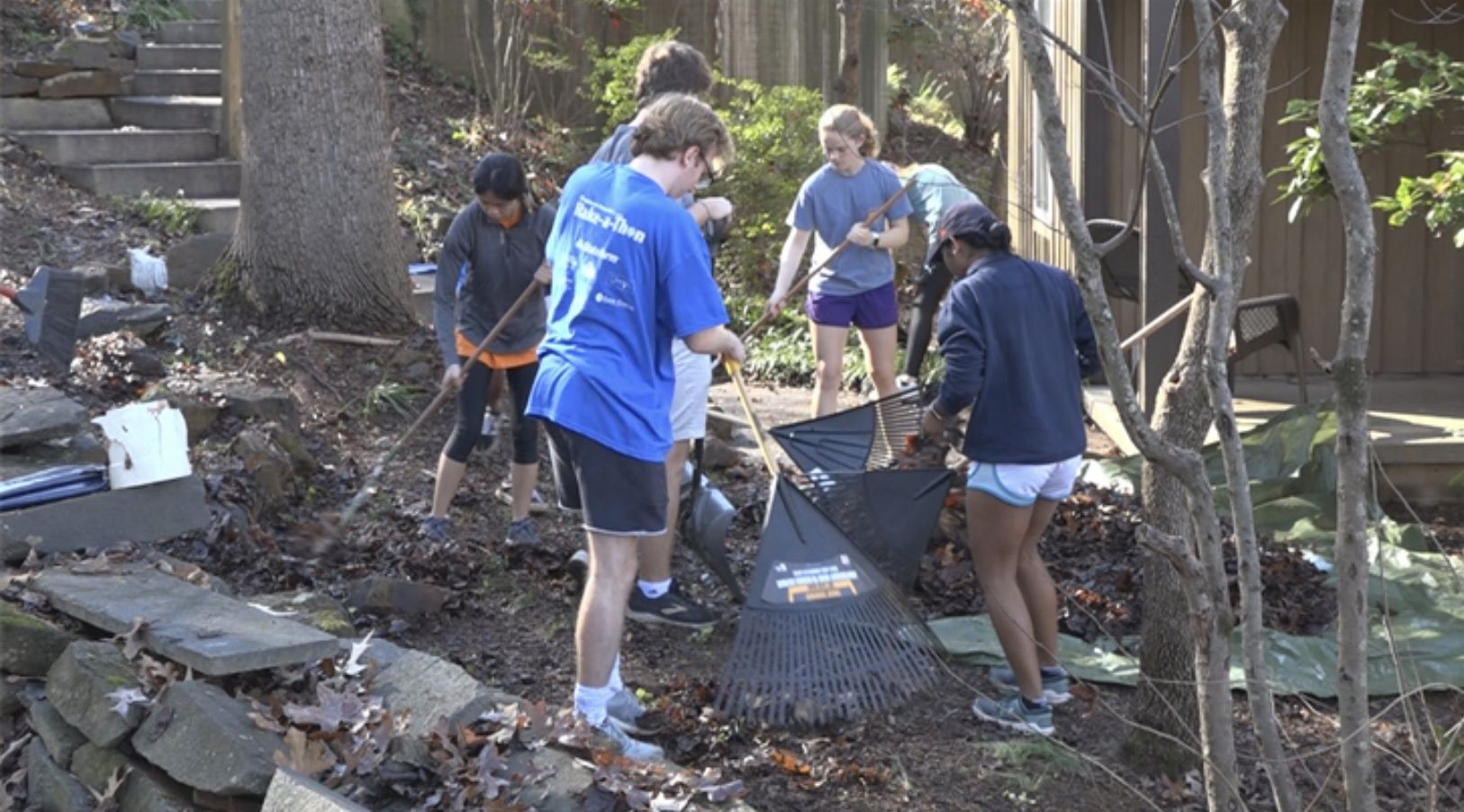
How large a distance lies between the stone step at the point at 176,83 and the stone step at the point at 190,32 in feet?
1.75

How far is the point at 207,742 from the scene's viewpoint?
4188mm

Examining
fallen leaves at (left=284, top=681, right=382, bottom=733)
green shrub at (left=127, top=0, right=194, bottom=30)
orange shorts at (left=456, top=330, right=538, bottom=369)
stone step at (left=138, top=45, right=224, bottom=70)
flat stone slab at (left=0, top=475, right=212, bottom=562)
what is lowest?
fallen leaves at (left=284, top=681, right=382, bottom=733)

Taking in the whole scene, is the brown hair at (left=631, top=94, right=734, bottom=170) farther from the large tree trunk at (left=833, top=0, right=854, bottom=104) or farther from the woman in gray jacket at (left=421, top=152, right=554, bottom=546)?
the large tree trunk at (left=833, top=0, right=854, bottom=104)

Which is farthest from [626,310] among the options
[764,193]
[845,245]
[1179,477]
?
[764,193]

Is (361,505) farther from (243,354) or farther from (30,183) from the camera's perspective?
(30,183)

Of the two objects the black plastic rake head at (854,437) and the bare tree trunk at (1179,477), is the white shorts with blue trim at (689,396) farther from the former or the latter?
the bare tree trunk at (1179,477)

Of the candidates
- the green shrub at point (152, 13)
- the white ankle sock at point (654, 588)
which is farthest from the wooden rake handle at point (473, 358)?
the green shrub at point (152, 13)

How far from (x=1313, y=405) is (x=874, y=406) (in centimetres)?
265

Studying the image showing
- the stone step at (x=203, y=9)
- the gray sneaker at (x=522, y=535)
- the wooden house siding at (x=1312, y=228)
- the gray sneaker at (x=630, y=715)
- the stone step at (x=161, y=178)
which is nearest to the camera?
the gray sneaker at (x=630, y=715)

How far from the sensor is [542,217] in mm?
6895

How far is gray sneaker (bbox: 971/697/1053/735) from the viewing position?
539 centimetres

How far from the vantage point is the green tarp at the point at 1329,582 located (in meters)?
6.07

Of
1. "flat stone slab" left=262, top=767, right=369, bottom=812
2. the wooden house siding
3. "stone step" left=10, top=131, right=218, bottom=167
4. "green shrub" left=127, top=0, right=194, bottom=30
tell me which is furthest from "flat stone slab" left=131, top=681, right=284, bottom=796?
"green shrub" left=127, top=0, right=194, bottom=30

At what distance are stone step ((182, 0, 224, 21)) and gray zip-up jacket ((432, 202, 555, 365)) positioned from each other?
939 cm
